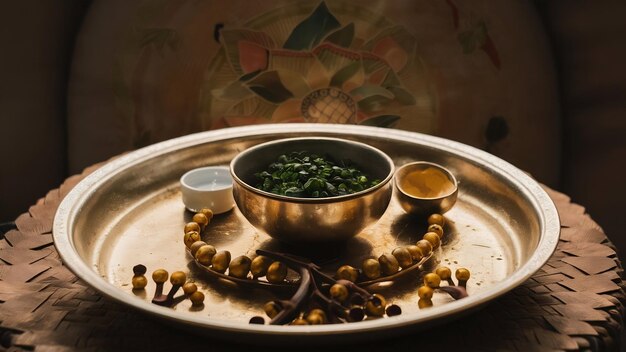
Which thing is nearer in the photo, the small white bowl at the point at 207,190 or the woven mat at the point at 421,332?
the woven mat at the point at 421,332

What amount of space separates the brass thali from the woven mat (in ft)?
0.15

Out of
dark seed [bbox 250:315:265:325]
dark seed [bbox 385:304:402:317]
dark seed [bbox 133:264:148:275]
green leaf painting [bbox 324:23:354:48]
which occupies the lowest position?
dark seed [bbox 133:264:148:275]

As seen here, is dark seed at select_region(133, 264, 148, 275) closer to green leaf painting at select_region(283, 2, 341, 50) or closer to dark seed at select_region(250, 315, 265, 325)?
dark seed at select_region(250, 315, 265, 325)

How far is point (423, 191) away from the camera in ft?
4.52

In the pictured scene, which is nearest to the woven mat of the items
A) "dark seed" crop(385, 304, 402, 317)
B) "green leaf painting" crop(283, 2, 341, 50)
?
"dark seed" crop(385, 304, 402, 317)

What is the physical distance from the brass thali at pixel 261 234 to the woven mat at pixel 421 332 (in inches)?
1.8

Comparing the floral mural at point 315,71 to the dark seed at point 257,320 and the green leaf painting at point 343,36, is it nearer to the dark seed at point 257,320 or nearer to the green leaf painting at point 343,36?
the green leaf painting at point 343,36

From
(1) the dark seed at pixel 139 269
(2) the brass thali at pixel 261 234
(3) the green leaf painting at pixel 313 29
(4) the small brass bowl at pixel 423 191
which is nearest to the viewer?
(2) the brass thali at pixel 261 234

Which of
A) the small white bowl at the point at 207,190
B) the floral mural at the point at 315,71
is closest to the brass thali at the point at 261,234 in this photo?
the small white bowl at the point at 207,190

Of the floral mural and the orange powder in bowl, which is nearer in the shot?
the orange powder in bowl

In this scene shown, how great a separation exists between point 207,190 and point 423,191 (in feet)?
1.37

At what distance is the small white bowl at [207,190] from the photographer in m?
1.32

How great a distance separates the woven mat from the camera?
0.97m

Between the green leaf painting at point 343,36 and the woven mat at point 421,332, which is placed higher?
the green leaf painting at point 343,36
